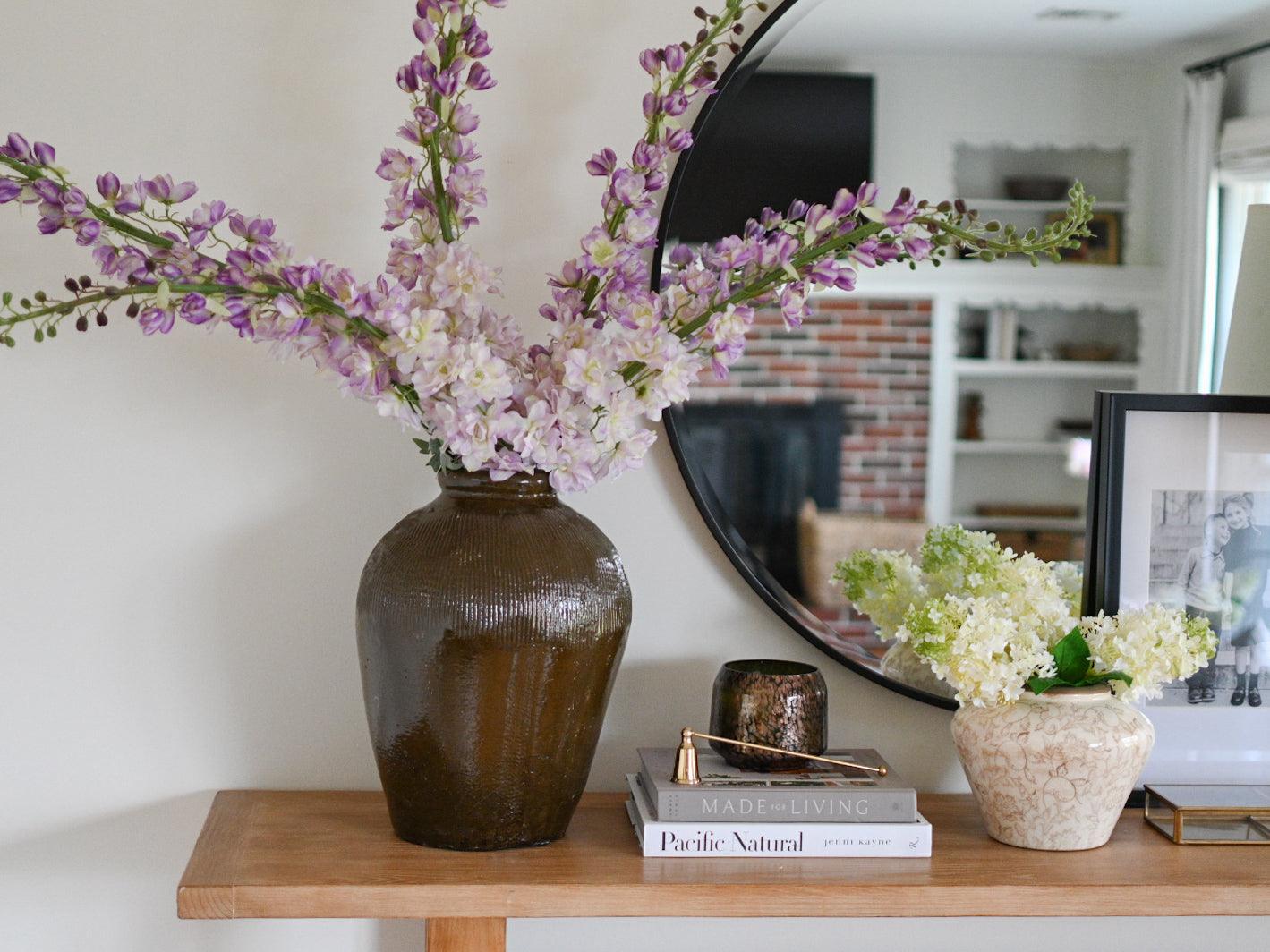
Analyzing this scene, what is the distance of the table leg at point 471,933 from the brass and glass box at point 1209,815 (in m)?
0.65

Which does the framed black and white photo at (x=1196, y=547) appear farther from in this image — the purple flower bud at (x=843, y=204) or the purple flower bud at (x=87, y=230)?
the purple flower bud at (x=87, y=230)

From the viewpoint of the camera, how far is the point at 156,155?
52.5 inches

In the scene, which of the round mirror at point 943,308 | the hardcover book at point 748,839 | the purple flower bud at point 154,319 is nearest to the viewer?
the purple flower bud at point 154,319

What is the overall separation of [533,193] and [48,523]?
626mm

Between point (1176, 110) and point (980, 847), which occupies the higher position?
point (1176, 110)

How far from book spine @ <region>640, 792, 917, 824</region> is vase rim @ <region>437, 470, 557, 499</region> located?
0.30 meters

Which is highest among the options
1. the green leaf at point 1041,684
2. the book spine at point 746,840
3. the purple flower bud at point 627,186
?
the purple flower bud at point 627,186

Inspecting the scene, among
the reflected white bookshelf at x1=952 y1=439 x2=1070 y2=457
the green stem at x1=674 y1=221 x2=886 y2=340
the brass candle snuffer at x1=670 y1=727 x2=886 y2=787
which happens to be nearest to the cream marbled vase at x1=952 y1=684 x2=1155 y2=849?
the brass candle snuffer at x1=670 y1=727 x2=886 y2=787

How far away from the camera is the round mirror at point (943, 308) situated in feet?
4.59

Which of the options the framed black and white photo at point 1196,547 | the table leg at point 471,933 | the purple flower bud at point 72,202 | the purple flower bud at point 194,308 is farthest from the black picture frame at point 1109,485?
the purple flower bud at point 72,202

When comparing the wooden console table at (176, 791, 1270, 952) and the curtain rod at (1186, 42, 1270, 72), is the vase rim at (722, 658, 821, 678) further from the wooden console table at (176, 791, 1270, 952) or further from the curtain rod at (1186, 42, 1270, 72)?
the curtain rod at (1186, 42, 1270, 72)

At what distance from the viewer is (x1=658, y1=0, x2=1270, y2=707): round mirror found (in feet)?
4.59

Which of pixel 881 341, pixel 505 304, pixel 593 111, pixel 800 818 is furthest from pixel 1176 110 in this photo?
pixel 800 818

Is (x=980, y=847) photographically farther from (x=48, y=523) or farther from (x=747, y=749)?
(x=48, y=523)
